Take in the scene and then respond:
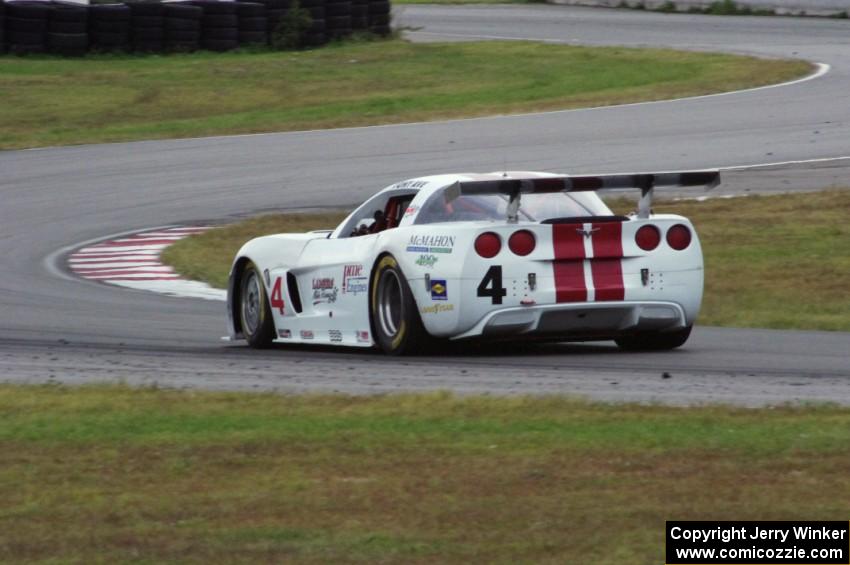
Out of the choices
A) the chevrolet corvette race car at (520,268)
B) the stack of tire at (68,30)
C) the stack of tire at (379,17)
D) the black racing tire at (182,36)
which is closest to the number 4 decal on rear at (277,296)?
the chevrolet corvette race car at (520,268)

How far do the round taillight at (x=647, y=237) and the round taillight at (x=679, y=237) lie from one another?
3.5 inches

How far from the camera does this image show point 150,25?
2969cm

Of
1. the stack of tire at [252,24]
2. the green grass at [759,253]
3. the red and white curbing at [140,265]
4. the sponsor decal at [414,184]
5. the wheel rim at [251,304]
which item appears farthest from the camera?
the stack of tire at [252,24]

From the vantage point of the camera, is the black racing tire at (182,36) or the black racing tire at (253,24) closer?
the black racing tire at (182,36)

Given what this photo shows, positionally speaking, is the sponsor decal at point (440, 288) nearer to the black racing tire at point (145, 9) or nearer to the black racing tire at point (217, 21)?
the black racing tire at point (145, 9)

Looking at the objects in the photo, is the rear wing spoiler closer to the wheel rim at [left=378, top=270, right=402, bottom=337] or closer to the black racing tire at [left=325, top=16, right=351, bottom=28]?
the wheel rim at [left=378, top=270, right=402, bottom=337]

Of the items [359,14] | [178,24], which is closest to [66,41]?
[178,24]

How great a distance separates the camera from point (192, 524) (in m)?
5.07

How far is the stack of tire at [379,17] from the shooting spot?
3275 cm

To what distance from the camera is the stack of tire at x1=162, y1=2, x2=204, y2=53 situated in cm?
2958

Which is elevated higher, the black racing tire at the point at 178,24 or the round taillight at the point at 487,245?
the black racing tire at the point at 178,24

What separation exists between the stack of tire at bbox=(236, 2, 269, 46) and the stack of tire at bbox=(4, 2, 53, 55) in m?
3.69

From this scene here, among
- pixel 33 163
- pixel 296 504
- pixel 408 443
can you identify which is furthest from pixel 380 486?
pixel 33 163

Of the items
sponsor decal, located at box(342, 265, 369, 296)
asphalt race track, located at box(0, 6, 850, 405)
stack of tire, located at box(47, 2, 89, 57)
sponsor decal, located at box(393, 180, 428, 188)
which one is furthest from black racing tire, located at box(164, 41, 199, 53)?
sponsor decal, located at box(342, 265, 369, 296)
